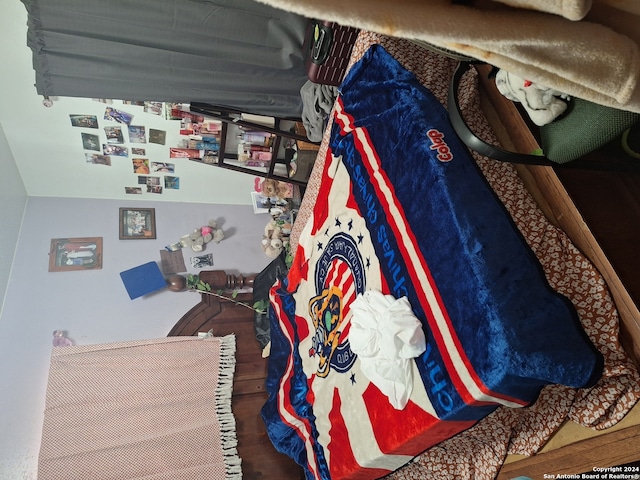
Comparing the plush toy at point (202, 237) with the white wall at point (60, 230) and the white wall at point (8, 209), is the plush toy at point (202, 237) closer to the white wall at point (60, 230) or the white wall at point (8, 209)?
the white wall at point (60, 230)

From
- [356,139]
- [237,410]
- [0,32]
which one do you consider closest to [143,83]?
[0,32]

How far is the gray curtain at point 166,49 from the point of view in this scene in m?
1.66

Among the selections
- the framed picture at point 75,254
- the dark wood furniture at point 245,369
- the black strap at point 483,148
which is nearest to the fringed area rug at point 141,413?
the dark wood furniture at point 245,369

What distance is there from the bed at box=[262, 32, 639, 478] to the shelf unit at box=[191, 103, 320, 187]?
73cm

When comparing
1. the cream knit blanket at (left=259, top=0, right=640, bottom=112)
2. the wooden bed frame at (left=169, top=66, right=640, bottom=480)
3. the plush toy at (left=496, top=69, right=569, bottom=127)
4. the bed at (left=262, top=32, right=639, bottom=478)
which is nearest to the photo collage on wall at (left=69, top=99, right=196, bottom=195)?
the bed at (left=262, top=32, right=639, bottom=478)

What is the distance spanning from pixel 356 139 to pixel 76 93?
1.30 meters

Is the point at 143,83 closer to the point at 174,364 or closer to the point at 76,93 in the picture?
the point at 76,93

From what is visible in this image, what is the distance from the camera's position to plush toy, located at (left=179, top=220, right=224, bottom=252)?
97.7 inches

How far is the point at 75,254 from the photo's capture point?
230 cm

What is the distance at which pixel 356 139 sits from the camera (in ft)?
4.35

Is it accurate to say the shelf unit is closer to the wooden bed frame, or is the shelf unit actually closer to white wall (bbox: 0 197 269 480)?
white wall (bbox: 0 197 269 480)

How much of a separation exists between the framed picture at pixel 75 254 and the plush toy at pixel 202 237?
0.44 meters

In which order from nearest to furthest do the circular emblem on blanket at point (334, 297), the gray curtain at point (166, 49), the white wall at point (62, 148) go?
the circular emblem on blanket at point (334, 297)
the gray curtain at point (166, 49)
the white wall at point (62, 148)

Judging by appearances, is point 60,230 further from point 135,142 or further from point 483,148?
point 483,148
